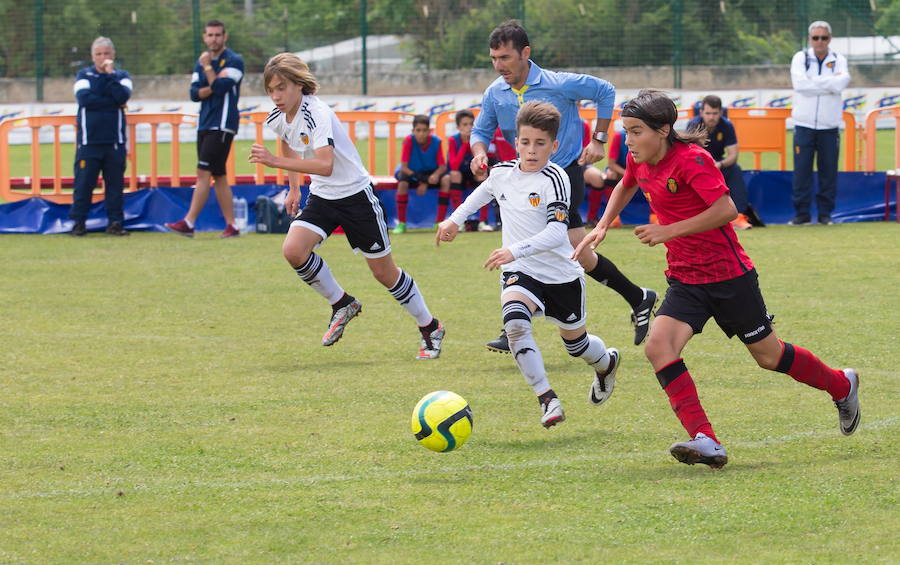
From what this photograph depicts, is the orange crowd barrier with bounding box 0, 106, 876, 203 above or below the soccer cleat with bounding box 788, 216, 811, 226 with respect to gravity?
above

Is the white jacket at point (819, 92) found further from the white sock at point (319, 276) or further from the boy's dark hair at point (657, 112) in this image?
the boy's dark hair at point (657, 112)

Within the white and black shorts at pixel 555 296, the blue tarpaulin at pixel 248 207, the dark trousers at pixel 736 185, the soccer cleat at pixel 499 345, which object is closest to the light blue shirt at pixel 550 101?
the soccer cleat at pixel 499 345

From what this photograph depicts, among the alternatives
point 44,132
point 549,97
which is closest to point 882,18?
point 44,132

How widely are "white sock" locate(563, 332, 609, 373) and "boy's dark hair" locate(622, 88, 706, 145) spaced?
150 cm

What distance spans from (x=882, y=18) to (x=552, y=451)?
25914 mm

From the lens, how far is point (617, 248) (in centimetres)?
1410

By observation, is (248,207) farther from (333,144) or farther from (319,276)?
(333,144)

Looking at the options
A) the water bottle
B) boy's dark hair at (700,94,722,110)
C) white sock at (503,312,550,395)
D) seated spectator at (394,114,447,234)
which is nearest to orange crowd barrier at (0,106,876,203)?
the water bottle

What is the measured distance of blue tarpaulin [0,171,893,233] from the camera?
54.6 feet

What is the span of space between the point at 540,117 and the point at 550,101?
199 cm

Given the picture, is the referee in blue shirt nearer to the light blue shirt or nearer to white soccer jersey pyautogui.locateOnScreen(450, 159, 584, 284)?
the light blue shirt

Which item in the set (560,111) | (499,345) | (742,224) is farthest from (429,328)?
(742,224)

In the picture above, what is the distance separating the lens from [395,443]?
6367mm

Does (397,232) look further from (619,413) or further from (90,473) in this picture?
(90,473)
